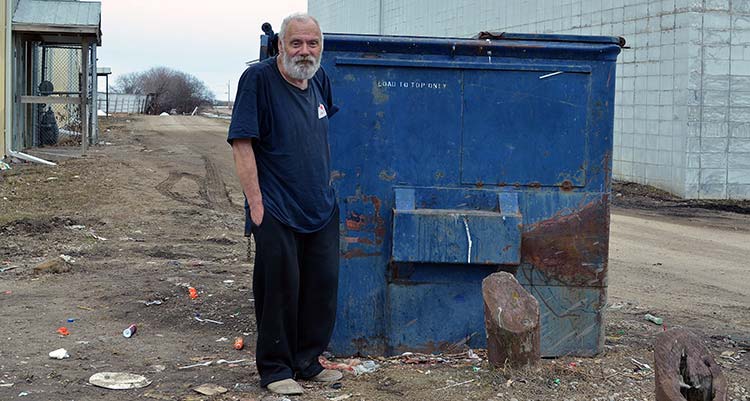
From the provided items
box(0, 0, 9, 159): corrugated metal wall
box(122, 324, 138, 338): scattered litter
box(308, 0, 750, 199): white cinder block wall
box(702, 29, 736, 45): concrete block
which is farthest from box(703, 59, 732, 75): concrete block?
box(122, 324, 138, 338): scattered litter

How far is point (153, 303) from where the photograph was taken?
6.72 meters

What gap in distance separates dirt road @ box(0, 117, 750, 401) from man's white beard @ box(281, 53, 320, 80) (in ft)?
5.00

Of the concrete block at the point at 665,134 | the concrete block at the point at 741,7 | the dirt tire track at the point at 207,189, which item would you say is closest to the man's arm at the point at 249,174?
the dirt tire track at the point at 207,189

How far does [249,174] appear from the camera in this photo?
4543 millimetres

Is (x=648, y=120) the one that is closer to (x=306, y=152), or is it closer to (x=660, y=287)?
(x=660, y=287)

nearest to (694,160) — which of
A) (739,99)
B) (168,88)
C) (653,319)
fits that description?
(739,99)

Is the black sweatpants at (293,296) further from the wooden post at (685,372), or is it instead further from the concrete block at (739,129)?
the concrete block at (739,129)

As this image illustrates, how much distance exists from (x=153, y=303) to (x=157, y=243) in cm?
325

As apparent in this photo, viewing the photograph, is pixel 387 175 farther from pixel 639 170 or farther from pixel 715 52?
Answer: pixel 639 170

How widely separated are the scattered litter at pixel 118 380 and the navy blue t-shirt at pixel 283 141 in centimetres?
112

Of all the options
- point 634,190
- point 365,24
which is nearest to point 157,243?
point 634,190

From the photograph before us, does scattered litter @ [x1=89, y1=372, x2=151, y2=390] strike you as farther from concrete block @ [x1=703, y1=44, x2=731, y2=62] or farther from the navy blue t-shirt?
concrete block @ [x1=703, y1=44, x2=731, y2=62]

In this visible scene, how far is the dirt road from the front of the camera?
4848 mm

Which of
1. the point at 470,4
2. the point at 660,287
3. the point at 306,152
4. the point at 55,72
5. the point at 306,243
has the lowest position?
the point at 660,287
